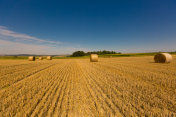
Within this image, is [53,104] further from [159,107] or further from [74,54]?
[74,54]

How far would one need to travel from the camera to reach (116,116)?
2.22 metres

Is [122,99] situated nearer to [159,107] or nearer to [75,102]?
[159,107]

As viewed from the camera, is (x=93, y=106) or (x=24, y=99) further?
(x=24, y=99)

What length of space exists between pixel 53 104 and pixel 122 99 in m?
2.32

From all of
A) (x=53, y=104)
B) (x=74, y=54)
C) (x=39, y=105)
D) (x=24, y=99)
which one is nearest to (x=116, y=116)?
(x=53, y=104)

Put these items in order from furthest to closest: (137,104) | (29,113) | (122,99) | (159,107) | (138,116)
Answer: (122,99) < (137,104) < (159,107) < (29,113) < (138,116)

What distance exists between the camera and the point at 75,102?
2883 mm

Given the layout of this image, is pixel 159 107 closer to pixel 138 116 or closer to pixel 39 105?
pixel 138 116

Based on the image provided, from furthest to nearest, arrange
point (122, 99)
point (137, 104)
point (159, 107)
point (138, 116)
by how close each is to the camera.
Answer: point (122, 99) → point (137, 104) → point (159, 107) → point (138, 116)

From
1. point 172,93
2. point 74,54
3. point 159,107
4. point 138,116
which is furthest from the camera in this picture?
point 74,54

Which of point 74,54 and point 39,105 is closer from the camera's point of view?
point 39,105

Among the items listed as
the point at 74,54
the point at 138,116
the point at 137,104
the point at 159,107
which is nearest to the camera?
the point at 138,116

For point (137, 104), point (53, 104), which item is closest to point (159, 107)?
point (137, 104)

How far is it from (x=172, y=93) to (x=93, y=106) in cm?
317
